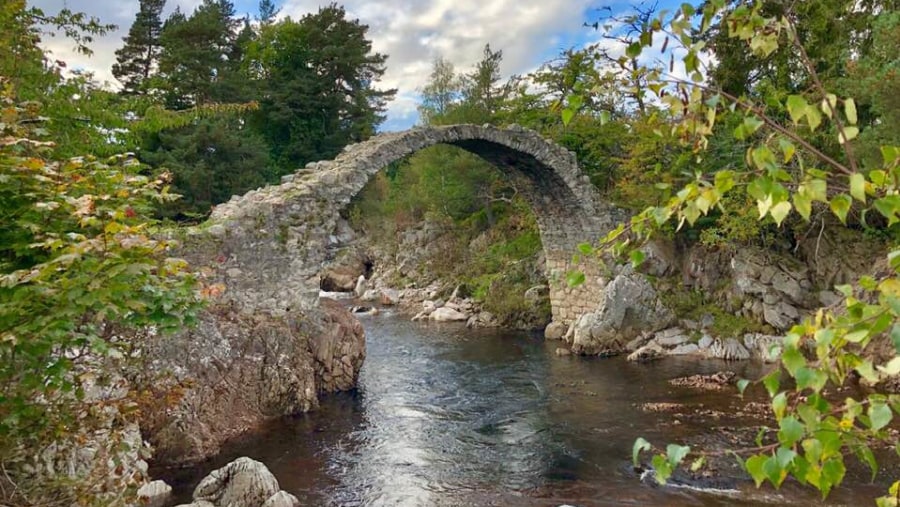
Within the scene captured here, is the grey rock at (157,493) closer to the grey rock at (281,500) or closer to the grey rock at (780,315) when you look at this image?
the grey rock at (281,500)

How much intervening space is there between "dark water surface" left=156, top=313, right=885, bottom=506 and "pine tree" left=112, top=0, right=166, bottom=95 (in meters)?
17.2

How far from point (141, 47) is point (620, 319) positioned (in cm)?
2097

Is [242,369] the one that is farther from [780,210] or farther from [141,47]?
[141,47]

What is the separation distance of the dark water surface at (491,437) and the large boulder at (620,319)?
27.3 inches

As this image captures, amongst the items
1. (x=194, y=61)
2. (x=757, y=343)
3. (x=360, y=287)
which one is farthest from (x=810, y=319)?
(x=360, y=287)

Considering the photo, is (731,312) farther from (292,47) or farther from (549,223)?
(292,47)

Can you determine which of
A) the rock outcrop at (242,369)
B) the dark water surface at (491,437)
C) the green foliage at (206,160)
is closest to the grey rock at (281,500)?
the dark water surface at (491,437)

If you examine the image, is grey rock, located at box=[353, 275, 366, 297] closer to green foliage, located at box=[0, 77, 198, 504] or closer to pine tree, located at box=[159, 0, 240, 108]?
pine tree, located at box=[159, 0, 240, 108]

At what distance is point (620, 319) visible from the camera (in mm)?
14727

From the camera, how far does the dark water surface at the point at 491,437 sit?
700 cm

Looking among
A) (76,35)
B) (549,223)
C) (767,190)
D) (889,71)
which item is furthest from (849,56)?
(767,190)

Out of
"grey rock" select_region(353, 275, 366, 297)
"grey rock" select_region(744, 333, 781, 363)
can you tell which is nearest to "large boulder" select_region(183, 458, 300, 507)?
"grey rock" select_region(744, 333, 781, 363)

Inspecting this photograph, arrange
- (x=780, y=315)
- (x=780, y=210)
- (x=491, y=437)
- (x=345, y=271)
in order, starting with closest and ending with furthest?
(x=780, y=210)
(x=491, y=437)
(x=780, y=315)
(x=345, y=271)

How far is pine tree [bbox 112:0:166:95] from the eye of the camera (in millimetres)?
24438
